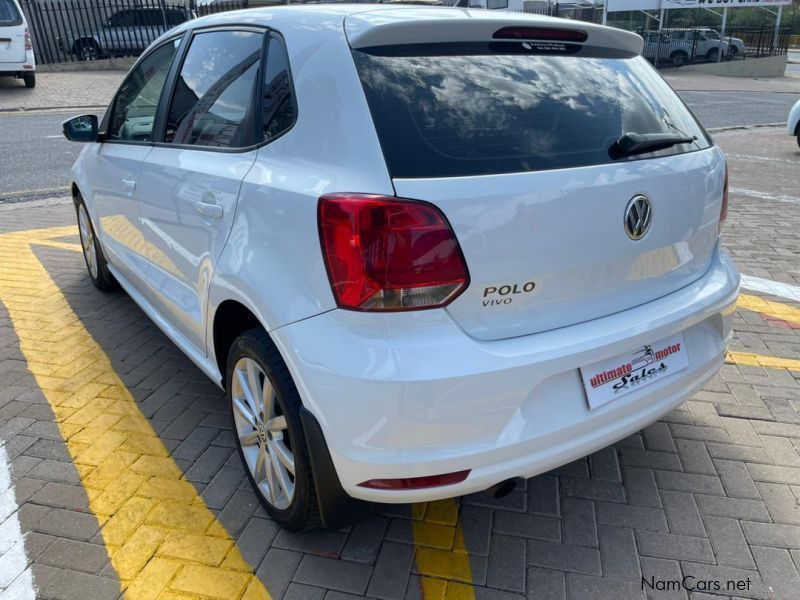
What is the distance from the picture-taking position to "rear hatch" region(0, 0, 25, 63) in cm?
1366

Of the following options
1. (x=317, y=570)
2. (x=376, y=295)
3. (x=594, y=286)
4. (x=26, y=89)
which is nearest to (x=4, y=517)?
(x=317, y=570)

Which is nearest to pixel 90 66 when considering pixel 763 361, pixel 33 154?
pixel 33 154

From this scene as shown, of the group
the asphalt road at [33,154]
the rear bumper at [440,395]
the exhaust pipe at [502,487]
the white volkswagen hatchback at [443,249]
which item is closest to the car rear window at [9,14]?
the asphalt road at [33,154]

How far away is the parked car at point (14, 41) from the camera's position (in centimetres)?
1368

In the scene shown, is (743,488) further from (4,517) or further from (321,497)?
(4,517)

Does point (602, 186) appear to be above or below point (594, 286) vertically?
above

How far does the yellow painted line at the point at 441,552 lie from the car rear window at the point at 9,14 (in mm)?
15088

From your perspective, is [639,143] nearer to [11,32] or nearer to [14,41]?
[11,32]

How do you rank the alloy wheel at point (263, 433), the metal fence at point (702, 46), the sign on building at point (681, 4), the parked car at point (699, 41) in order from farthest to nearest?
the parked car at point (699, 41) → the metal fence at point (702, 46) → the sign on building at point (681, 4) → the alloy wheel at point (263, 433)

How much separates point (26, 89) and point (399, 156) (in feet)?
55.3

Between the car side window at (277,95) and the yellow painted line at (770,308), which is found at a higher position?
the car side window at (277,95)

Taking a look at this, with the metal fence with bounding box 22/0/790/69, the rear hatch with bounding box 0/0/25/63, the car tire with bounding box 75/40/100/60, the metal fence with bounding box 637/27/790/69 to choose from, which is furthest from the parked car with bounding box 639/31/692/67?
the rear hatch with bounding box 0/0/25/63

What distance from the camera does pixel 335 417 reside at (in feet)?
6.38

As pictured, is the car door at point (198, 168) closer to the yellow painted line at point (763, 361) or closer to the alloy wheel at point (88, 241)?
the alloy wheel at point (88, 241)
